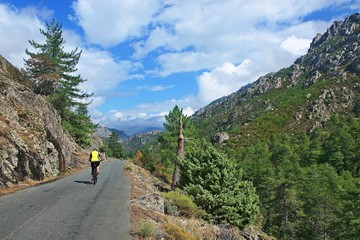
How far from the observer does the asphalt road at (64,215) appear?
30.9 feet

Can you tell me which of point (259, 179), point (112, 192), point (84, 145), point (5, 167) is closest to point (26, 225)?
point (112, 192)

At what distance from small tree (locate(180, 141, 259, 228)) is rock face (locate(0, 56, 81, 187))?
9.14 metres

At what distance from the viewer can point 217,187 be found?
60.1 feet

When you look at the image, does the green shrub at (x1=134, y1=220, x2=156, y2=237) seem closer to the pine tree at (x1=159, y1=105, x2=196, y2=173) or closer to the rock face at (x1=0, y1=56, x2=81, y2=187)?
the rock face at (x1=0, y1=56, x2=81, y2=187)

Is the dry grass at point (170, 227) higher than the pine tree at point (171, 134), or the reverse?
the pine tree at point (171, 134)

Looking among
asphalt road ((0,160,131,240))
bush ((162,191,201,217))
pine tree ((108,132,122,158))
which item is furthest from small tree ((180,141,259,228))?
pine tree ((108,132,122,158))

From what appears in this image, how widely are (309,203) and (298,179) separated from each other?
10904mm

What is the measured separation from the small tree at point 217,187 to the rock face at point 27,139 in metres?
9.14

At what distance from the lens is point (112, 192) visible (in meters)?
17.2

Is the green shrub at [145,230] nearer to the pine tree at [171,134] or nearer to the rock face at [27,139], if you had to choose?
the rock face at [27,139]

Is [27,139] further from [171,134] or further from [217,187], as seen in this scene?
[171,134]

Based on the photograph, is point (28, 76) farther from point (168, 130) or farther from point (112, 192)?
point (112, 192)

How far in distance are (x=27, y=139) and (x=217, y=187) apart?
12157 mm

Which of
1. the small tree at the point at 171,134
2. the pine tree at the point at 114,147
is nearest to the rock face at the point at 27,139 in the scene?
the small tree at the point at 171,134
